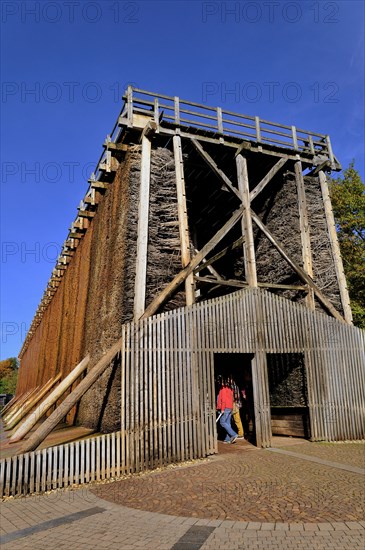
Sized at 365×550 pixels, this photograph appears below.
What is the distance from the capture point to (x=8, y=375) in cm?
7475

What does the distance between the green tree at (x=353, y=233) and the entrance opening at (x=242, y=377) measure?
1035 cm

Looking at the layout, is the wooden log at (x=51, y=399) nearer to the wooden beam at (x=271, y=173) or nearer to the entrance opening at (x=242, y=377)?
the entrance opening at (x=242, y=377)

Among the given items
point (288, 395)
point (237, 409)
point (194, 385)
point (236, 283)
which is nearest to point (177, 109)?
point (236, 283)

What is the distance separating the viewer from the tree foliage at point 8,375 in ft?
217

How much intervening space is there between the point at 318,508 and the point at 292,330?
5.98m

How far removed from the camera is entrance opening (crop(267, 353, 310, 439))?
10914 millimetres

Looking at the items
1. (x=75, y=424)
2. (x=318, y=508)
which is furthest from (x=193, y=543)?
(x=75, y=424)

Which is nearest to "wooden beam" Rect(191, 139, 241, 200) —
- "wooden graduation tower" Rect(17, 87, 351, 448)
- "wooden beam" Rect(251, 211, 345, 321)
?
"wooden graduation tower" Rect(17, 87, 351, 448)

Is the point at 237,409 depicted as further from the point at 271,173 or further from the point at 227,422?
the point at 271,173

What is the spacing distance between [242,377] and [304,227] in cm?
547

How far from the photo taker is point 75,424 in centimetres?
1360

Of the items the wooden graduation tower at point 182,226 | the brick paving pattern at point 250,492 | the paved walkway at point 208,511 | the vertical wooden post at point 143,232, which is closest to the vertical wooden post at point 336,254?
the wooden graduation tower at point 182,226

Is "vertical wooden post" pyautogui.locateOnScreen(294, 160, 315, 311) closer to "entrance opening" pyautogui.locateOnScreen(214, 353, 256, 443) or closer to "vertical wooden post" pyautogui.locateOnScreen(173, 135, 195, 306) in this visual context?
"entrance opening" pyautogui.locateOnScreen(214, 353, 256, 443)

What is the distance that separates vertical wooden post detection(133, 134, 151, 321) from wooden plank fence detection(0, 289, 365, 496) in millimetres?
1217
